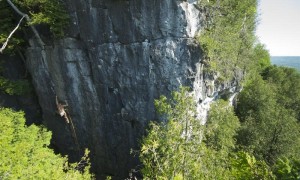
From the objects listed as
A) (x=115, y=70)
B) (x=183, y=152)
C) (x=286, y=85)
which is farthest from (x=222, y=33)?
(x=286, y=85)

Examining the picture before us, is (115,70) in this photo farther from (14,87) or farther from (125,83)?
(14,87)

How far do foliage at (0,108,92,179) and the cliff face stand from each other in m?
4.89

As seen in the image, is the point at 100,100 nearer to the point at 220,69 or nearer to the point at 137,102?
the point at 137,102

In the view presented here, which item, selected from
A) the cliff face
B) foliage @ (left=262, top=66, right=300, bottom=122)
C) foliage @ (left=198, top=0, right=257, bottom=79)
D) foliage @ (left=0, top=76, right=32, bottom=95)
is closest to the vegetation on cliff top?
foliage @ (left=198, top=0, right=257, bottom=79)

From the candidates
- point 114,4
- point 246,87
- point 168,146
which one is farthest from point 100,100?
point 246,87

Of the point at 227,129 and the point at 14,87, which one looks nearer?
the point at 227,129

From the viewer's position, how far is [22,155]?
13.5m

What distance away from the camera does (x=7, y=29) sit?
20.6 meters

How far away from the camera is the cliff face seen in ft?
55.1

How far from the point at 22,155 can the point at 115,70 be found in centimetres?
815

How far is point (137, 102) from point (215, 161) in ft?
26.0

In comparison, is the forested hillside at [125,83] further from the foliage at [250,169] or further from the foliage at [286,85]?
the foliage at [286,85]

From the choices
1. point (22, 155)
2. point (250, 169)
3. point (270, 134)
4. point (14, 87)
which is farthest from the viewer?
point (270, 134)

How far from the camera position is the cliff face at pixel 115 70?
16.8 metres
